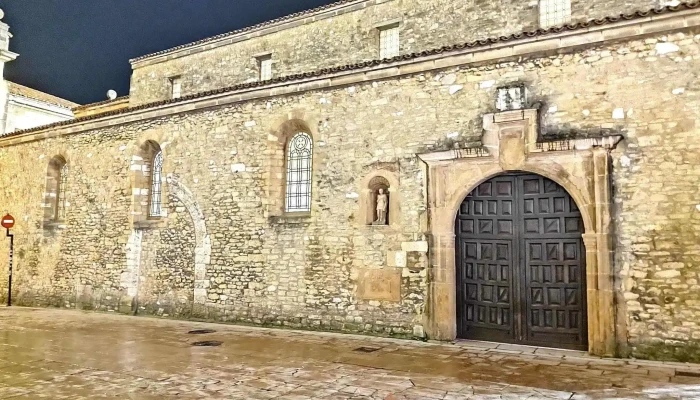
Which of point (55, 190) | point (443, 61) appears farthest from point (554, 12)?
point (55, 190)

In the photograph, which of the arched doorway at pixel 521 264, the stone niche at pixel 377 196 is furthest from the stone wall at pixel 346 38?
the arched doorway at pixel 521 264

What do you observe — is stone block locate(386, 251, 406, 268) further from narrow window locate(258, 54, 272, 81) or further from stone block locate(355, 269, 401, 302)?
narrow window locate(258, 54, 272, 81)

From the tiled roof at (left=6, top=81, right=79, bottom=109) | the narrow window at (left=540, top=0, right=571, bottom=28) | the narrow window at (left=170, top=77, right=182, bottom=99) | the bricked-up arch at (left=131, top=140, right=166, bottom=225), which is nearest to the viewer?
the narrow window at (left=540, top=0, right=571, bottom=28)

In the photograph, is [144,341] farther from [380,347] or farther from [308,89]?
[308,89]

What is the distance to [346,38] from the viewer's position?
537 inches

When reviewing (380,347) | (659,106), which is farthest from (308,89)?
(659,106)

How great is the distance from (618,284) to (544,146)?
93.9 inches

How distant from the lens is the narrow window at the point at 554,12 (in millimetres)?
11156

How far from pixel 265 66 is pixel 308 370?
10.8 m

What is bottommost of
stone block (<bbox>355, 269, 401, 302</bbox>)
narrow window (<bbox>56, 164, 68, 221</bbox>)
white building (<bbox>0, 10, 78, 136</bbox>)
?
stone block (<bbox>355, 269, 401, 302</bbox>)

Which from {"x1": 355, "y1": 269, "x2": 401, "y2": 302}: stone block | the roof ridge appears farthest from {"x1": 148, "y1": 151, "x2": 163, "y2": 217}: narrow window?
the roof ridge

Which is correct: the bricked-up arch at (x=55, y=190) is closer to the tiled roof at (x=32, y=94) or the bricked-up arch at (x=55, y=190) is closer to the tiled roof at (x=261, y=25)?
the tiled roof at (x=261, y=25)

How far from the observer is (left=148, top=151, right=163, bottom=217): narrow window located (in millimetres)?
12922

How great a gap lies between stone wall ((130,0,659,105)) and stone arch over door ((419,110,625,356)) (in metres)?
4.48
